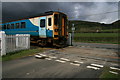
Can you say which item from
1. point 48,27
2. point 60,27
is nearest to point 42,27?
point 48,27

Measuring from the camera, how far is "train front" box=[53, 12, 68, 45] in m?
10.5

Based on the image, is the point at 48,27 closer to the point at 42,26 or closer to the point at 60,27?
the point at 42,26

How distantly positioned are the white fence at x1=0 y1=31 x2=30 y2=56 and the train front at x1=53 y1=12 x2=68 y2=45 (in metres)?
3.07

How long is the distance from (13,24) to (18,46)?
8.46 metres

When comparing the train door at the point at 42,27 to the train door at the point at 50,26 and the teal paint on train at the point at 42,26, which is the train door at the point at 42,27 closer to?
the teal paint on train at the point at 42,26

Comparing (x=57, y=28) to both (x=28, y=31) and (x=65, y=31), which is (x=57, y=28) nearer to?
(x=65, y=31)

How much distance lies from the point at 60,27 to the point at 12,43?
5.10m

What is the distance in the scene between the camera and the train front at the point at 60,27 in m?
10.5

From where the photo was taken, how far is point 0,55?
296 inches

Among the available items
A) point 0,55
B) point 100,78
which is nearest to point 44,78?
point 100,78

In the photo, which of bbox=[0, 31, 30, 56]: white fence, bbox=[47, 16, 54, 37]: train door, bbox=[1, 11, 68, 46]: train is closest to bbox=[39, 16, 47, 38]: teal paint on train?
bbox=[1, 11, 68, 46]: train

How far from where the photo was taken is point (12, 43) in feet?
27.9

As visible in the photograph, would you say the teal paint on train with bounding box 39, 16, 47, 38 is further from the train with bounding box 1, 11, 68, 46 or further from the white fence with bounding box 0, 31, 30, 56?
the white fence with bounding box 0, 31, 30, 56

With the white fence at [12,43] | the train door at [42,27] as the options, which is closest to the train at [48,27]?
the train door at [42,27]
